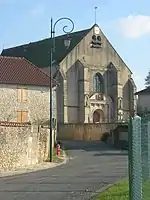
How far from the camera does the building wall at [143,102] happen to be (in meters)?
84.5

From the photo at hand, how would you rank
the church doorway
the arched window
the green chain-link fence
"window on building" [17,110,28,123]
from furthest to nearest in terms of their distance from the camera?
1. the arched window
2. the church doorway
3. "window on building" [17,110,28,123]
4. the green chain-link fence

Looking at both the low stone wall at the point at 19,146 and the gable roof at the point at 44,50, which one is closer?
the low stone wall at the point at 19,146

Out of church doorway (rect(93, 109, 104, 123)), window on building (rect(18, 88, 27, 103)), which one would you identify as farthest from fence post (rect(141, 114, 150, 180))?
church doorway (rect(93, 109, 104, 123))

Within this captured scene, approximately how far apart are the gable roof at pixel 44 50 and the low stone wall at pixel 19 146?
1611 inches

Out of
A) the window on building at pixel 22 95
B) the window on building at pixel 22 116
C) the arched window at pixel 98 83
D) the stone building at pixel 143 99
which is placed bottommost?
the window on building at pixel 22 116

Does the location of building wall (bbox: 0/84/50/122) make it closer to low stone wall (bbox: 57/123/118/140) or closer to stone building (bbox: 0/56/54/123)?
stone building (bbox: 0/56/54/123)

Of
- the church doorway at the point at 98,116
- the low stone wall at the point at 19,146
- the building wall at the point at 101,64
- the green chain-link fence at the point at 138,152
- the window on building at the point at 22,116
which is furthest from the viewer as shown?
the church doorway at the point at 98,116

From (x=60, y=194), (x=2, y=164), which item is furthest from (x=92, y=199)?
(x=2, y=164)

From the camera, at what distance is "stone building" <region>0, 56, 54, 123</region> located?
2215 inches

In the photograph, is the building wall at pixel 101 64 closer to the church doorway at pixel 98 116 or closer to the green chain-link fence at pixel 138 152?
the church doorway at pixel 98 116

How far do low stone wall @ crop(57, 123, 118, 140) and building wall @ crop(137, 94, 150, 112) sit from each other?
58.4 feet

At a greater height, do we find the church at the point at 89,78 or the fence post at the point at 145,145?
the church at the point at 89,78

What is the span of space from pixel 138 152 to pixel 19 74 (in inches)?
1918

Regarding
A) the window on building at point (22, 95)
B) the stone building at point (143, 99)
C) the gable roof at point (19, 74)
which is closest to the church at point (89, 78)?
the stone building at point (143, 99)
